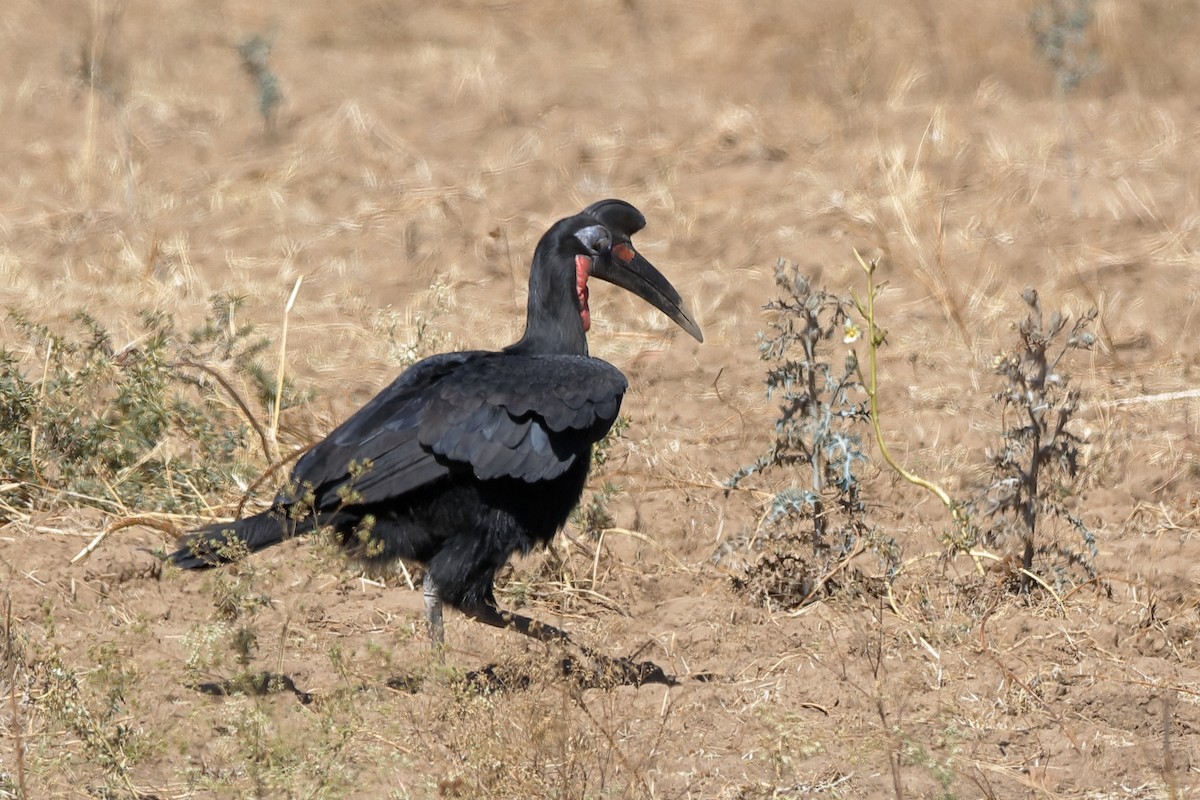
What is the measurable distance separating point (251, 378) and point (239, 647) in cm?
322

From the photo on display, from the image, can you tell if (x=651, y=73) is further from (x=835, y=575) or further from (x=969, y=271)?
(x=835, y=575)

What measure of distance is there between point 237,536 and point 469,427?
83cm

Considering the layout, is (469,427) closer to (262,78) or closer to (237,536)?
(237,536)

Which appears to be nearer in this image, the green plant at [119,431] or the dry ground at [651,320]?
the dry ground at [651,320]

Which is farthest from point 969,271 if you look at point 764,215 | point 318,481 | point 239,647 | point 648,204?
point 239,647

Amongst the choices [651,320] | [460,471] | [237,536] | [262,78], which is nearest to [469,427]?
[460,471]

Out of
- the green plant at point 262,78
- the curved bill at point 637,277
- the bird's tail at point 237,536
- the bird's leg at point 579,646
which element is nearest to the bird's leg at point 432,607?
the bird's leg at point 579,646

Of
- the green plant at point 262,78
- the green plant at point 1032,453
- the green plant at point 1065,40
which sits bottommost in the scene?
the green plant at point 1032,453

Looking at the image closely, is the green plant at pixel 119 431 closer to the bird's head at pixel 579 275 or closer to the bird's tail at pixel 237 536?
the bird's tail at pixel 237 536

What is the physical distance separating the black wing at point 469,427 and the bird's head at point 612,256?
2.72 ft

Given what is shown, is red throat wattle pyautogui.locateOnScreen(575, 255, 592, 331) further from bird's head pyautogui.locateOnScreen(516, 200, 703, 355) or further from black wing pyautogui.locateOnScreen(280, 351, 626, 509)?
black wing pyautogui.locateOnScreen(280, 351, 626, 509)

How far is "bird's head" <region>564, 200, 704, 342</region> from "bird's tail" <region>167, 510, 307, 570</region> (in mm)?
1643

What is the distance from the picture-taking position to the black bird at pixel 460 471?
5.40m

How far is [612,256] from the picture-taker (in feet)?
21.9
